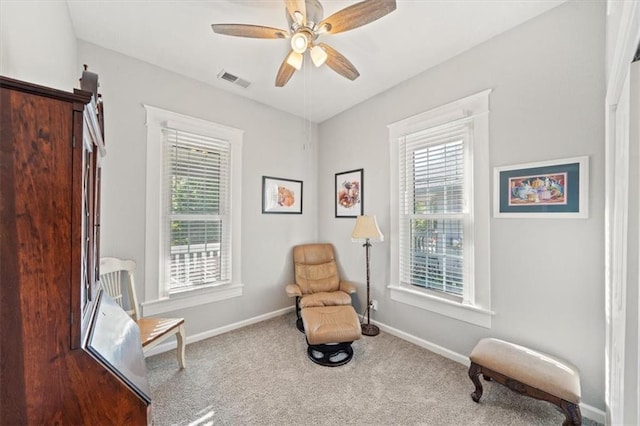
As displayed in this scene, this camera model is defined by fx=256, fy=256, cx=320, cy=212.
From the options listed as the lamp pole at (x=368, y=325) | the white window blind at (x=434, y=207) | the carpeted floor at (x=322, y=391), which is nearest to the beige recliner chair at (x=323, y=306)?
the carpeted floor at (x=322, y=391)

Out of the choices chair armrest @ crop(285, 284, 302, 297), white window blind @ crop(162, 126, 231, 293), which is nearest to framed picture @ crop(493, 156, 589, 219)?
chair armrest @ crop(285, 284, 302, 297)

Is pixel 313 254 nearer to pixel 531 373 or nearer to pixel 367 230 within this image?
pixel 367 230

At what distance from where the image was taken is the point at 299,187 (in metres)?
3.79

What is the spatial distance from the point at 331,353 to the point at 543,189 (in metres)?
2.25

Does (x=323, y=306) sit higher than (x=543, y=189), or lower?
lower

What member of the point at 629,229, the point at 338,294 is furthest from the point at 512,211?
the point at 338,294

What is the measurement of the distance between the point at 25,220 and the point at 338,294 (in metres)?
2.73

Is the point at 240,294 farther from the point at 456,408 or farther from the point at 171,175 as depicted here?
the point at 456,408

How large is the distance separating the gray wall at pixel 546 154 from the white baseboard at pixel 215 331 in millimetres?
1880

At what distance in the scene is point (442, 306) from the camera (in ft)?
8.27

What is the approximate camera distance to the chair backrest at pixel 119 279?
2198mm

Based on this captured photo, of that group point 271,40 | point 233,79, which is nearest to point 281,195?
point 233,79

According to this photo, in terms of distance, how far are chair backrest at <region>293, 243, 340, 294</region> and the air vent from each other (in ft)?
6.93

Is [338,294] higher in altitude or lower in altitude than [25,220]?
lower
